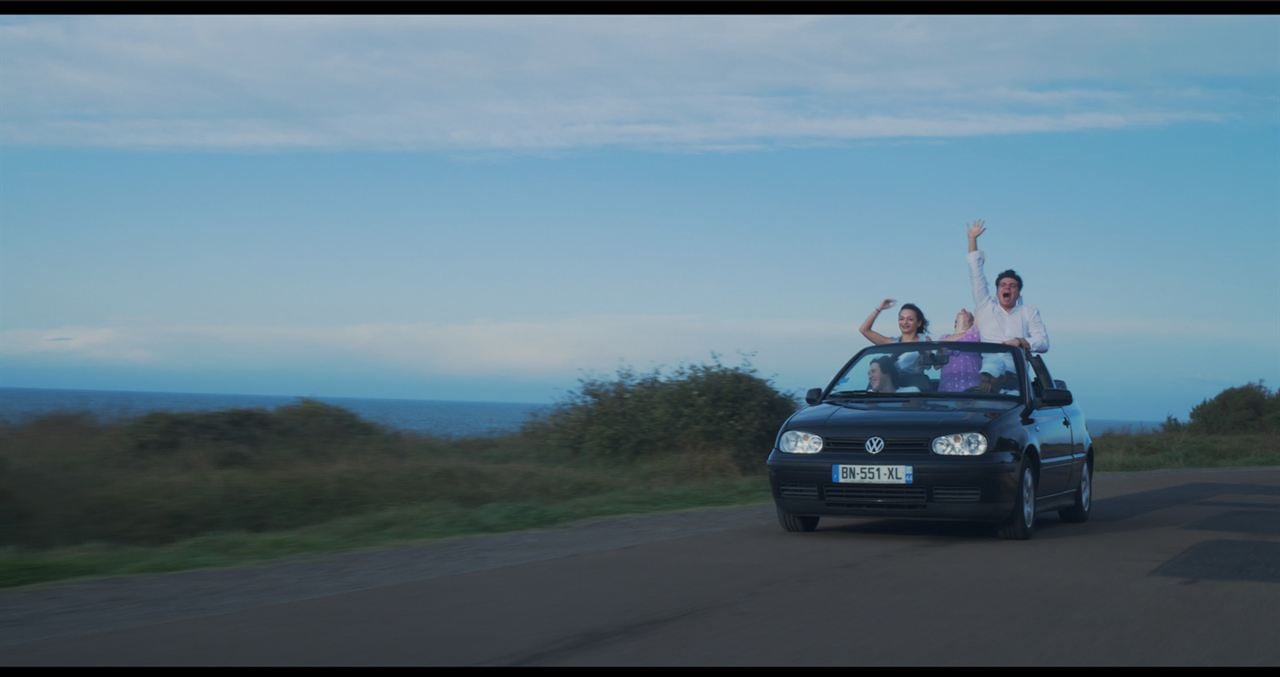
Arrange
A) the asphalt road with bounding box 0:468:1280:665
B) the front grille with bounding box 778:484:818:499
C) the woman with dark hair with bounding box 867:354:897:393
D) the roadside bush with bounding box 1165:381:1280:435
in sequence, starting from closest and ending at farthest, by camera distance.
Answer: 1. the asphalt road with bounding box 0:468:1280:665
2. the front grille with bounding box 778:484:818:499
3. the woman with dark hair with bounding box 867:354:897:393
4. the roadside bush with bounding box 1165:381:1280:435

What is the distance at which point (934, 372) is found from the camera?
11.4 m

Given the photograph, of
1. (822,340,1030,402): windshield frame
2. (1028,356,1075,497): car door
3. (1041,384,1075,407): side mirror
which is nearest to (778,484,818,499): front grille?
(822,340,1030,402): windshield frame

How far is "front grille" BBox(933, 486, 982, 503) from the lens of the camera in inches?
386

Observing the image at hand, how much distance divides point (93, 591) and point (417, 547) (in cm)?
278

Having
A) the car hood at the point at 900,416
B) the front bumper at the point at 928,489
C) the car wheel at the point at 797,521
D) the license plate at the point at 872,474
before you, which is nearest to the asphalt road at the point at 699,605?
the car wheel at the point at 797,521

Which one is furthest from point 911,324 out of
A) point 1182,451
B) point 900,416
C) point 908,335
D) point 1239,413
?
point 1239,413

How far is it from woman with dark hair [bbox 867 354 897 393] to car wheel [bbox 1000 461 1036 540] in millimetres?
1420

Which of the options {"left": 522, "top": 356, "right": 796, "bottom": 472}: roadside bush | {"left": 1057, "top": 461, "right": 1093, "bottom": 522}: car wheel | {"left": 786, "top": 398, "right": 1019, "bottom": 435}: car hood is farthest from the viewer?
{"left": 522, "top": 356, "right": 796, "bottom": 472}: roadside bush

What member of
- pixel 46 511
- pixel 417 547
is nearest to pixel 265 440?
pixel 46 511

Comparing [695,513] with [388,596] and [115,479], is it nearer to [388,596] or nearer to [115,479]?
[388,596]

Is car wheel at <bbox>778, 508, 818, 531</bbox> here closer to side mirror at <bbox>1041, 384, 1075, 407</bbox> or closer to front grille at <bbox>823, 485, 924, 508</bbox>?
front grille at <bbox>823, 485, 924, 508</bbox>

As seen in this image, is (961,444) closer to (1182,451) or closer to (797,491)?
(797,491)

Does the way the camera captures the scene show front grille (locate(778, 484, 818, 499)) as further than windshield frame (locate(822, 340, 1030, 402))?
No

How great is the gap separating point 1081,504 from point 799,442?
3.77 metres
